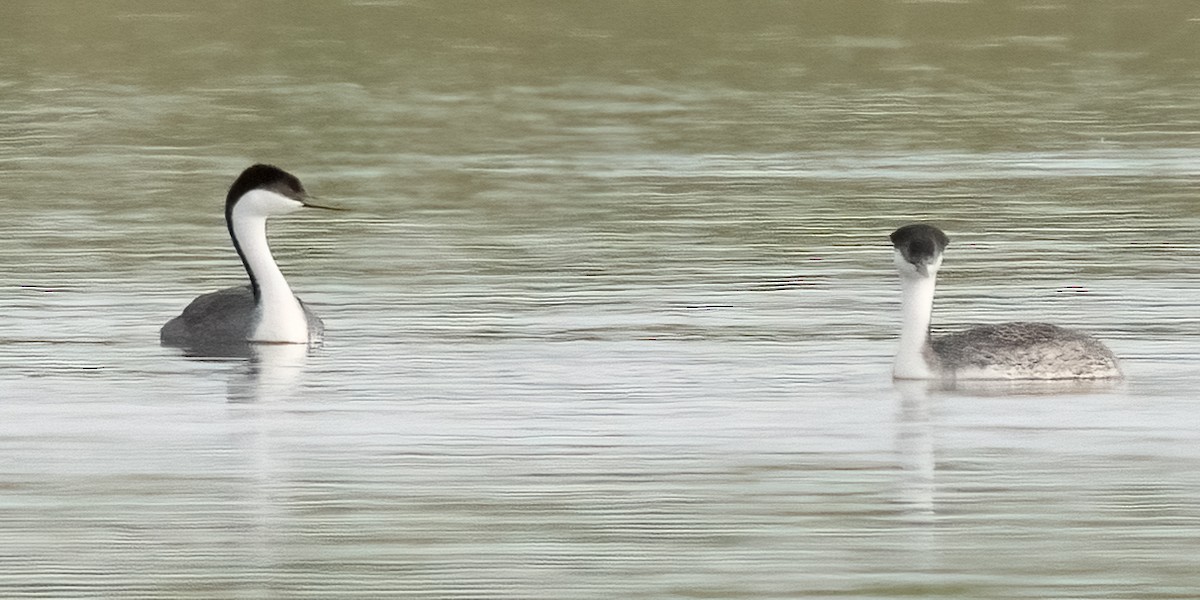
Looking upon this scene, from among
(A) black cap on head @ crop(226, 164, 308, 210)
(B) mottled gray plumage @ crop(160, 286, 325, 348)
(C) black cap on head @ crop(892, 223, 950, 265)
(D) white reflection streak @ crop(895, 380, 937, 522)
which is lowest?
(D) white reflection streak @ crop(895, 380, 937, 522)

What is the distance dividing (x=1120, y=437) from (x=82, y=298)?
736cm

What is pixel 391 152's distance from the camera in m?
30.3

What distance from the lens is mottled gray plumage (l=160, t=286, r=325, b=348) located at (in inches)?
675

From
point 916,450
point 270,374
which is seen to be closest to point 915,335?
point 916,450

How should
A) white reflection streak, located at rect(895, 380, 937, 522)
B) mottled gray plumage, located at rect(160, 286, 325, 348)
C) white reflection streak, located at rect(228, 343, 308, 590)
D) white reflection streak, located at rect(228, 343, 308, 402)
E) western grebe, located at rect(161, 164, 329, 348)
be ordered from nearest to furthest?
white reflection streak, located at rect(228, 343, 308, 590) → white reflection streak, located at rect(895, 380, 937, 522) → white reflection streak, located at rect(228, 343, 308, 402) → mottled gray plumage, located at rect(160, 286, 325, 348) → western grebe, located at rect(161, 164, 329, 348)

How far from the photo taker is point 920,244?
1552cm

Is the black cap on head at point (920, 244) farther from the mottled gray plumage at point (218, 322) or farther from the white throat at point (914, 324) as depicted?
the mottled gray plumage at point (218, 322)

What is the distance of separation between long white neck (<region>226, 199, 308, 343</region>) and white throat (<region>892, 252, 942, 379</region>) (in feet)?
11.5

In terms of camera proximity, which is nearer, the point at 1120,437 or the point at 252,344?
the point at 1120,437

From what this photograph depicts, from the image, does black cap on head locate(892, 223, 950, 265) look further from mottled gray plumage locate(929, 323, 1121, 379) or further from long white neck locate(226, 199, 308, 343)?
long white neck locate(226, 199, 308, 343)

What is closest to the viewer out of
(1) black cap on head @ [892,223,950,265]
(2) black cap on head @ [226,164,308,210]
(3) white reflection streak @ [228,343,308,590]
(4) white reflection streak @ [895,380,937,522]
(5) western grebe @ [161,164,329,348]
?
(3) white reflection streak @ [228,343,308,590]

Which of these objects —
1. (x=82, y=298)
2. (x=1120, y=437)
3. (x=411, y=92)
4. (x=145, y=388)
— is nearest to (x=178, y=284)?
(x=82, y=298)

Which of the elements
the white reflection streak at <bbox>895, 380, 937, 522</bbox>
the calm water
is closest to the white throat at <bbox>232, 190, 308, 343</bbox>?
the calm water

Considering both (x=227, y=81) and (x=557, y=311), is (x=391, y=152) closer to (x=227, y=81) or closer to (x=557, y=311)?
(x=227, y=81)
